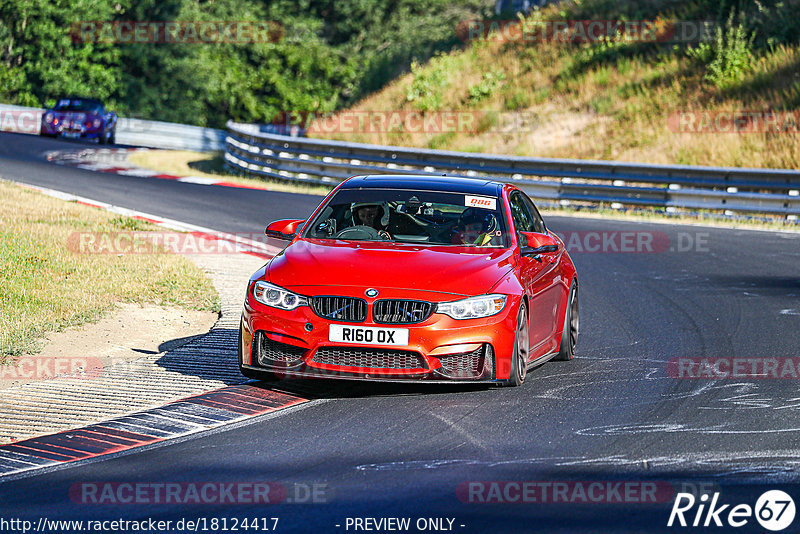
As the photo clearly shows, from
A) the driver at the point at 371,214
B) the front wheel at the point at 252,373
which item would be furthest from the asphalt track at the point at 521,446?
the driver at the point at 371,214

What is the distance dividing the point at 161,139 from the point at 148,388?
120ft

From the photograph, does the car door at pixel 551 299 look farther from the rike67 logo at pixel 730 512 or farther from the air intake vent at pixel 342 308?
the rike67 logo at pixel 730 512

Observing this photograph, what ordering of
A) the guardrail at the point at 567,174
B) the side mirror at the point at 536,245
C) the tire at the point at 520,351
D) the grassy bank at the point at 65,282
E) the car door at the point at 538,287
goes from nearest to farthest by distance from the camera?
the tire at the point at 520,351, the car door at the point at 538,287, the side mirror at the point at 536,245, the grassy bank at the point at 65,282, the guardrail at the point at 567,174

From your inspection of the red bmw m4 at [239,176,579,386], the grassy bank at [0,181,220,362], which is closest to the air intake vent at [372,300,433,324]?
the red bmw m4 at [239,176,579,386]

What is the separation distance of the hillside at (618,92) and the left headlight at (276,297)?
20.2 m

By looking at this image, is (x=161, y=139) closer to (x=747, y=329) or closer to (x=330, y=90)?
(x=330, y=90)

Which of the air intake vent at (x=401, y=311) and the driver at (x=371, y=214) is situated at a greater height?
the driver at (x=371, y=214)

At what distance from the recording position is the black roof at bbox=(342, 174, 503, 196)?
951cm

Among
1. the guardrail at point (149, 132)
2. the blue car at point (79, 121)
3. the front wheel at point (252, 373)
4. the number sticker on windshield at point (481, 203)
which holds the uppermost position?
the number sticker on windshield at point (481, 203)

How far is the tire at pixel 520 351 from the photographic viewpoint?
27.0 feet

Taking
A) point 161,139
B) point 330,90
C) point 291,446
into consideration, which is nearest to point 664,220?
point 291,446

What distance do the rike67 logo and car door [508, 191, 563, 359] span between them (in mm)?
3136

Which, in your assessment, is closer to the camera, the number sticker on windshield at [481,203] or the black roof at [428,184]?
the number sticker on windshield at [481,203]

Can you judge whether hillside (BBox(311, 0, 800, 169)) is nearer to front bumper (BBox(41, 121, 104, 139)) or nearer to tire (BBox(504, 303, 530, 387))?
front bumper (BBox(41, 121, 104, 139))
